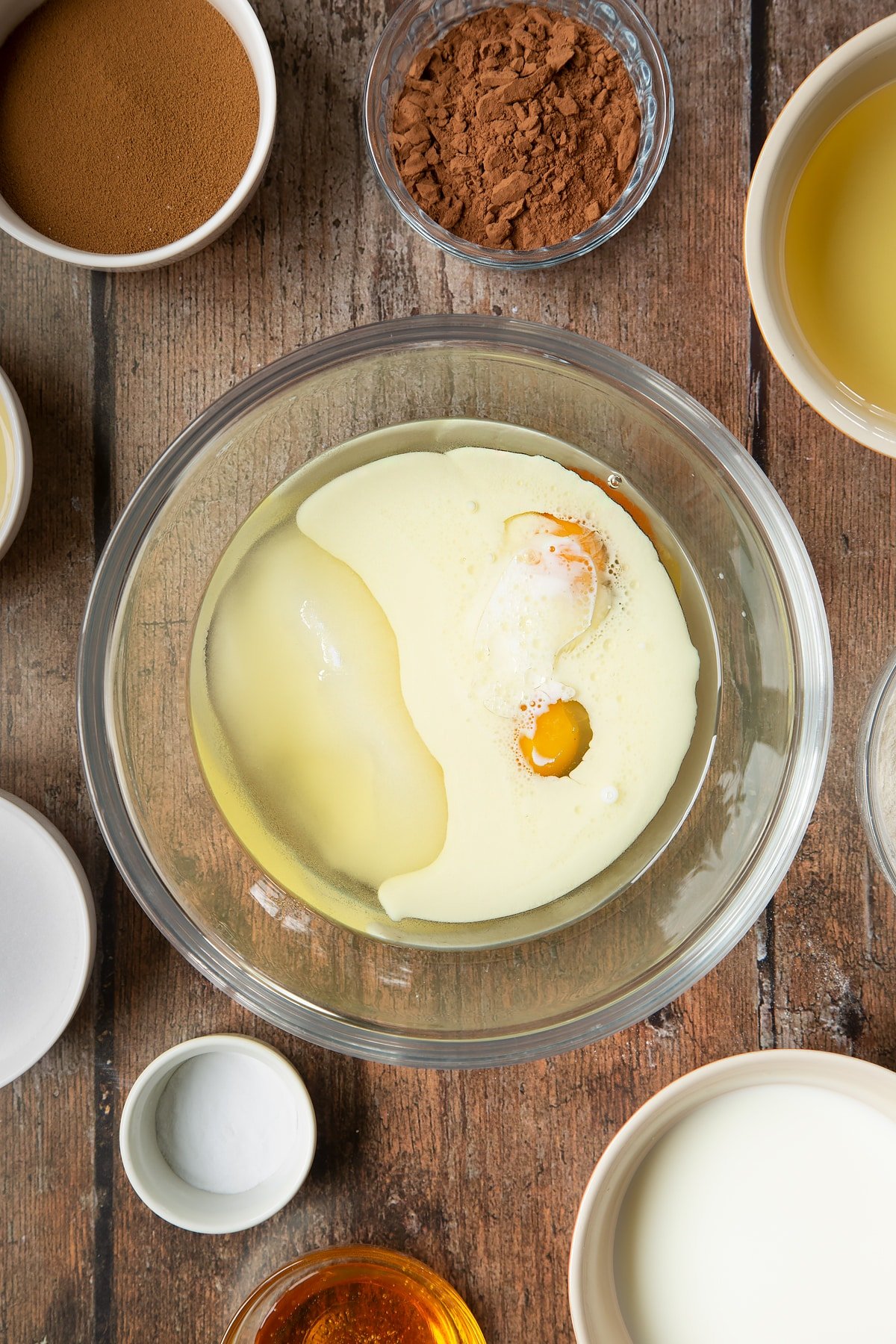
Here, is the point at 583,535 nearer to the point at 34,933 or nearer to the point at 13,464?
the point at 13,464

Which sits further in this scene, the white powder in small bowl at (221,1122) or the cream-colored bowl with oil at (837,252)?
the white powder in small bowl at (221,1122)

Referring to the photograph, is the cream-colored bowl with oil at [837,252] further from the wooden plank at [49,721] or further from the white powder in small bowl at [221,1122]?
the white powder in small bowl at [221,1122]

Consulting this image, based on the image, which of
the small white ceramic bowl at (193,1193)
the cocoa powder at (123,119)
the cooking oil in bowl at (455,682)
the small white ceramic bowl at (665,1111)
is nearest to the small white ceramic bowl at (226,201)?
the cocoa powder at (123,119)

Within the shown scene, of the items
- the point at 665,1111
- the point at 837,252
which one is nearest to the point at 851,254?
the point at 837,252

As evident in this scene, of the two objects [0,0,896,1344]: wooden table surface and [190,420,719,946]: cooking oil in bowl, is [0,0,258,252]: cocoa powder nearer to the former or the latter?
[0,0,896,1344]: wooden table surface

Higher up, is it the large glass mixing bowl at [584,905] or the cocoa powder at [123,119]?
the cocoa powder at [123,119]

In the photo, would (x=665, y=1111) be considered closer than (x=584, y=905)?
Yes
